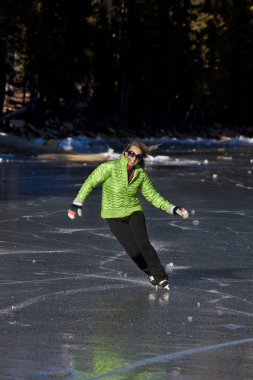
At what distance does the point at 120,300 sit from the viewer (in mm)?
10102

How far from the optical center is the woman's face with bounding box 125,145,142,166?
10.4 meters

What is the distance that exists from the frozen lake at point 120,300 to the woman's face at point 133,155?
1.15m

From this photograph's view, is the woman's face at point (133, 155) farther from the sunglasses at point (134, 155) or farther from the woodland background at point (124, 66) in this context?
the woodland background at point (124, 66)

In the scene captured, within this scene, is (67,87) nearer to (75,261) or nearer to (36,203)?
(36,203)

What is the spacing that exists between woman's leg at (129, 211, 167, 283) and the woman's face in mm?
562

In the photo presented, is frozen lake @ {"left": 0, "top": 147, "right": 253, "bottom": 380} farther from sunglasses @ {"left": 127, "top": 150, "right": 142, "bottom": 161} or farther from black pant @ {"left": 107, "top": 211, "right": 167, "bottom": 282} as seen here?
sunglasses @ {"left": 127, "top": 150, "right": 142, "bottom": 161}

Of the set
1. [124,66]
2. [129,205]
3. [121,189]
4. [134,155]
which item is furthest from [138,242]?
[124,66]

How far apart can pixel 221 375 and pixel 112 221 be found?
13.1 ft

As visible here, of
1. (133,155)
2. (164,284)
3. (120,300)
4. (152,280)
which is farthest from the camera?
(152,280)

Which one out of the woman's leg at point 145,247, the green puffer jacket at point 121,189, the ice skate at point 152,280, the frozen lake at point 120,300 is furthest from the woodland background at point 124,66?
the ice skate at point 152,280

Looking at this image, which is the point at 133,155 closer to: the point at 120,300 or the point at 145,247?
the point at 145,247

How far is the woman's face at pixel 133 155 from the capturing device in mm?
10445

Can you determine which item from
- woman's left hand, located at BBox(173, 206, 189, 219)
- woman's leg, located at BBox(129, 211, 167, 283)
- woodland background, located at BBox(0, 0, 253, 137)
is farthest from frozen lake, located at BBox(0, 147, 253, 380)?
woodland background, located at BBox(0, 0, 253, 137)

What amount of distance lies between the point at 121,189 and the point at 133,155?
0.44 metres
